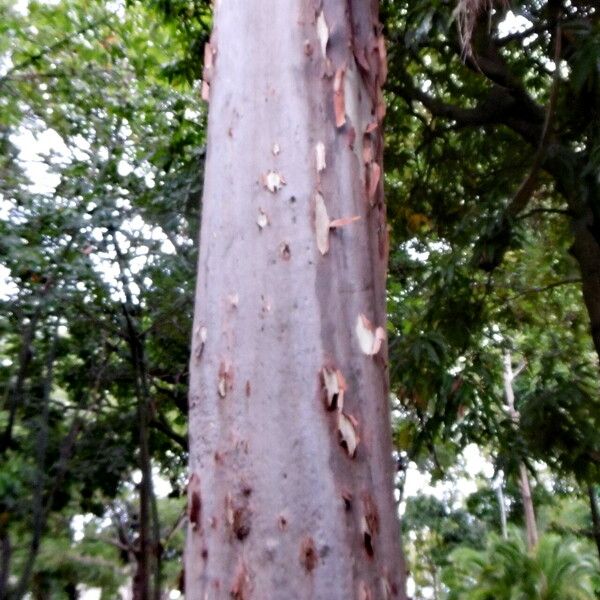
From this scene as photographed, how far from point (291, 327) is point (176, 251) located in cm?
351

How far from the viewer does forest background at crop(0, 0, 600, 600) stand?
173 inches

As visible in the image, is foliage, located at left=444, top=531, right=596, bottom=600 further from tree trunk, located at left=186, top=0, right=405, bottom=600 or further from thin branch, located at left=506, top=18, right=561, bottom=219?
tree trunk, located at left=186, top=0, right=405, bottom=600

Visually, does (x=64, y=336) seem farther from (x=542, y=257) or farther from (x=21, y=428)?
(x=542, y=257)

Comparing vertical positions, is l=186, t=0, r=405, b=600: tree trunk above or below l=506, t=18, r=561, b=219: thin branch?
below

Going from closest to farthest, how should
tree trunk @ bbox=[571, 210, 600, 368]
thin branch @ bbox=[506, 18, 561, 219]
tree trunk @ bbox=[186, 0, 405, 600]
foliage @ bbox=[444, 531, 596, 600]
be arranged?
1. tree trunk @ bbox=[186, 0, 405, 600]
2. thin branch @ bbox=[506, 18, 561, 219]
3. tree trunk @ bbox=[571, 210, 600, 368]
4. foliage @ bbox=[444, 531, 596, 600]

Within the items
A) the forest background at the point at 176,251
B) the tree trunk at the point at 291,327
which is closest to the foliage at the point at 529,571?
the forest background at the point at 176,251

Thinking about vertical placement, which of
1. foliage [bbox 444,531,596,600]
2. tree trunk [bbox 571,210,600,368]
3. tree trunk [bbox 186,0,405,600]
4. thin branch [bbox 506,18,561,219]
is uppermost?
thin branch [bbox 506,18,561,219]

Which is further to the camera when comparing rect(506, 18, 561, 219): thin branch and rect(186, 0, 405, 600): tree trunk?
rect(506, 18, 561, 219): thin branch

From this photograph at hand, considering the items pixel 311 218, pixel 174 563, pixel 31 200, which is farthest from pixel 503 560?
pixel 311 218

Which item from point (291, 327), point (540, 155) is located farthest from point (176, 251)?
point (291, 327)

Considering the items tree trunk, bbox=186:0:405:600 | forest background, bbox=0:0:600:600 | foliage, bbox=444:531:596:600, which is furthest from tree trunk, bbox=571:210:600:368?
foliage, bbox=444:531:596:600

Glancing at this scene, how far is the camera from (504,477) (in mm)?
5000

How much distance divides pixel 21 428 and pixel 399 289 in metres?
3.15

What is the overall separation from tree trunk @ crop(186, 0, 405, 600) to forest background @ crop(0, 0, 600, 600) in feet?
6.07
